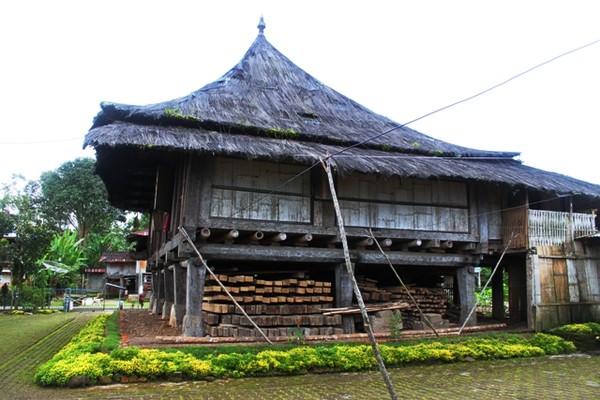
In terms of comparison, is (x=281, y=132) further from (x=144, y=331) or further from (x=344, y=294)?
(x=144, y=331)

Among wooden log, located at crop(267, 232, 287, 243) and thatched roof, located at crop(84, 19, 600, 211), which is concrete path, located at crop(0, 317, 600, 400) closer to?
wooden log, located at crop(267, 232, 287, 243)

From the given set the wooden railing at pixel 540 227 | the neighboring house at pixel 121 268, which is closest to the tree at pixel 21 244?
the neighboring house at pixel 121 268

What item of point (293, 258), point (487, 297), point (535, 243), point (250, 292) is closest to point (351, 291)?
point (293, 258)

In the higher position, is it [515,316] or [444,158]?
[444,158]

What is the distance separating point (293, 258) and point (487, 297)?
817 inches

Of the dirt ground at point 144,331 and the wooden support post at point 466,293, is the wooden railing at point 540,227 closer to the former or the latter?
the wooden support post at point 466,293

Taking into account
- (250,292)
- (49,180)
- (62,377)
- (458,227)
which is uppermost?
(49,180)

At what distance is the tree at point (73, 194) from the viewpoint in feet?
145

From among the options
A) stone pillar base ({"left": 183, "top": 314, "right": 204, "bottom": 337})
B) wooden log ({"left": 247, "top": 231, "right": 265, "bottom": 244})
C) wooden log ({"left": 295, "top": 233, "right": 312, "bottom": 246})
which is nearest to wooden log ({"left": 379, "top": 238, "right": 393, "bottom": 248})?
wooden log ({"left": 295, "top": 233, "right": 312, "bottom": 246})

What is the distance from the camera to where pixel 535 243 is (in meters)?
13.7

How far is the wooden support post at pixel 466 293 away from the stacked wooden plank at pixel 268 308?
3932 millimetres

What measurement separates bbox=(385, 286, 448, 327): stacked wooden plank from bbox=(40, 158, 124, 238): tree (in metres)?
37.1

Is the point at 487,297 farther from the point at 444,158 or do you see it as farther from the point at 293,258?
the point at 293,258

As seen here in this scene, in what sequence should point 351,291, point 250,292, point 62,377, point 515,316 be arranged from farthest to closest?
point 515,316 < point 351,291 < point 250,292 < point 62,377
